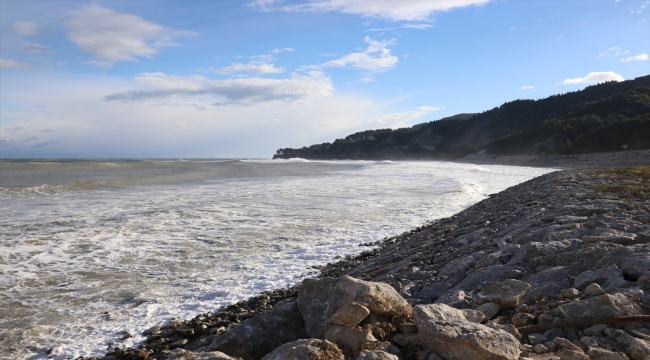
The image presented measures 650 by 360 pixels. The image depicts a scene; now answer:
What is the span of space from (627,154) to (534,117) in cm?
7435

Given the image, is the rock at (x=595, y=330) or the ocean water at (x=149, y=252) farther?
the ocean water at (x=149, y=252)

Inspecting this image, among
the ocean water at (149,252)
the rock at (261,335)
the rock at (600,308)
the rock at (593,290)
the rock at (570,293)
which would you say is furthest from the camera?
the ocean water at (149,252)

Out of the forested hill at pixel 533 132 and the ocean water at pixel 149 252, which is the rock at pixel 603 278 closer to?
the ocean water at pixel 149 252

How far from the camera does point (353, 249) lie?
28.1ft

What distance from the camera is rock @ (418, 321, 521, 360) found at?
96.5 inches

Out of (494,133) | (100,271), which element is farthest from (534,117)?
(100,271)

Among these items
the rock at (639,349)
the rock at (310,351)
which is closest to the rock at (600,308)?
the rock at (639,349)

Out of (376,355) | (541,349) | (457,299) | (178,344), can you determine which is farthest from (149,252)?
(541,349)

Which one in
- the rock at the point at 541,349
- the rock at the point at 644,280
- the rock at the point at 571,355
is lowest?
the rock at the point at 541,349

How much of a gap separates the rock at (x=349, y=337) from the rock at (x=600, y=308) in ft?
4.22

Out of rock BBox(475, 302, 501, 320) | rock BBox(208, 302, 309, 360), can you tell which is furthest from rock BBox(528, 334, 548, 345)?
rock BBox(208, 302, 309, 360)

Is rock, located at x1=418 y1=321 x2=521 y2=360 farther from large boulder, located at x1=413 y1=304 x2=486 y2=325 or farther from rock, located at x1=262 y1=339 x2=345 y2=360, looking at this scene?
rock, located at x1=262 y1=339 x2=345 y2=360

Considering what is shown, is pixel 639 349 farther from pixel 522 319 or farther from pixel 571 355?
pixel 522 319

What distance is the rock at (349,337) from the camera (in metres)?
2.81
